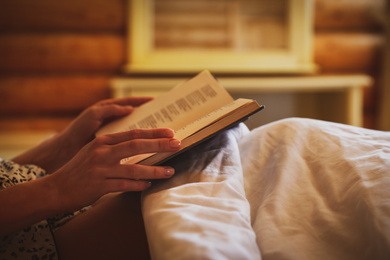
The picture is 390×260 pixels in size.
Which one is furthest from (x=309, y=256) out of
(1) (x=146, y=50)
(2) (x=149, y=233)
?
(1) (x=146, y=50)

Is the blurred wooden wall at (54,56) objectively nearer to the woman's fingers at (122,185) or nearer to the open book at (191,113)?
the open book at (191,113)

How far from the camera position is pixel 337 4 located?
219 centimetres

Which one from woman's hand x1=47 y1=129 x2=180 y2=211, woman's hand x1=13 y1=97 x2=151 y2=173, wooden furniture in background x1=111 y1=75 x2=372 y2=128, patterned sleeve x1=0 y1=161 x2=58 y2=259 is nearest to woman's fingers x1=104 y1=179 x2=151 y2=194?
woman's hand x1=47 y1=129 x2=180 y2=211

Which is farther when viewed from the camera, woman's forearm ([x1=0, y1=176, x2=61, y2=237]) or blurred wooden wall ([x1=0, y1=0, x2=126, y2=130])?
blurred wooden wall ([x1=0, y1=0, x2=126, y2=130])

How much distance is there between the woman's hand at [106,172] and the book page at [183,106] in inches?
5.7

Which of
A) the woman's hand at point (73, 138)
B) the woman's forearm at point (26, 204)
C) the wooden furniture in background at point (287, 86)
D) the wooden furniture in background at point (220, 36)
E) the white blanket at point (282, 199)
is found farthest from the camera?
the wooden furniture in background at point (220, 36)

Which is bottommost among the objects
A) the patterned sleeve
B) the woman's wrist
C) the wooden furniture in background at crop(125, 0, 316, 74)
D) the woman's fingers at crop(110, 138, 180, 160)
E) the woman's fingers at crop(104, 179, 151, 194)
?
the patterned sleeve

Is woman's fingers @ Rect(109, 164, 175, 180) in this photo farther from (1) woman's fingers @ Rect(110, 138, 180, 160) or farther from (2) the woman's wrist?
(2) the woman's wrist

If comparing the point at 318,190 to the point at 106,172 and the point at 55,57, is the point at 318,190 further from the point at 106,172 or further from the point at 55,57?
the point at 55,57

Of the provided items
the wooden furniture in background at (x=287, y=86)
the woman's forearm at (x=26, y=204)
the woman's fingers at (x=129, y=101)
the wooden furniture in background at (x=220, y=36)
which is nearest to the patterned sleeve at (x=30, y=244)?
the woman's forearm at (x=26, y=204)

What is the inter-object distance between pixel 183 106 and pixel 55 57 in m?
1.75

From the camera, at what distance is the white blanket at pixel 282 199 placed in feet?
1.03

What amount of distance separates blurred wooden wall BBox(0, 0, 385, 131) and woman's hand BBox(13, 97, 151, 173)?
1398 mm

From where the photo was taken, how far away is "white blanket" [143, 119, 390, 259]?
31 centimetres
